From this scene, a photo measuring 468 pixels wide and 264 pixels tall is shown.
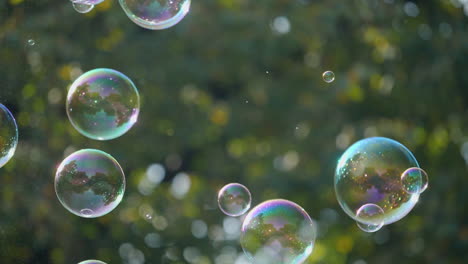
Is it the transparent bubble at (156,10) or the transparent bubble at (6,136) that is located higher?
the transparent bubble at (156,10)

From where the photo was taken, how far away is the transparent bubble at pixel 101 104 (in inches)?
117

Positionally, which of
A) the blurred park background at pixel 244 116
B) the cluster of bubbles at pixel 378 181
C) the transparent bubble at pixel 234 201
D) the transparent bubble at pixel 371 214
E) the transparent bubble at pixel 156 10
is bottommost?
the blurred park background at pixel 244 116

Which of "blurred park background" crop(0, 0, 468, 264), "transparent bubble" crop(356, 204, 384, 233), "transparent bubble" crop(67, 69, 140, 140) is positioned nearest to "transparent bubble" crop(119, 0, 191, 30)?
"transparent bubble" crop(67, 69, 140, 140)

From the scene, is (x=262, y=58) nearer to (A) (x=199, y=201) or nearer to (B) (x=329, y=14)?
(B) (x=329, y=14)

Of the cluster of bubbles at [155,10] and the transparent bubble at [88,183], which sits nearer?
Result: the transparent bubble at [88,183]

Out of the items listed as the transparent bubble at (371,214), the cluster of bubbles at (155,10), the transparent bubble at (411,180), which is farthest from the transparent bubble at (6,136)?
the transparent bubble at (411,180)

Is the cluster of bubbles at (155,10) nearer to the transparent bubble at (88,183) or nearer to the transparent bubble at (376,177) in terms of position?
the transparent bubble at (88,183)

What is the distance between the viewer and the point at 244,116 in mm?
4648

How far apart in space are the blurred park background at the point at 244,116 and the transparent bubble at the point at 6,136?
1104mm

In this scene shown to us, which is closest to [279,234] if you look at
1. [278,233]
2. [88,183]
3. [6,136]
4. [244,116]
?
[278,233]

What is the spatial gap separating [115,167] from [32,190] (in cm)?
129

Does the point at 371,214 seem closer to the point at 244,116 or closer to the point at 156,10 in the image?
the point at 156,10

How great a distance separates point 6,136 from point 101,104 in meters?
0.36

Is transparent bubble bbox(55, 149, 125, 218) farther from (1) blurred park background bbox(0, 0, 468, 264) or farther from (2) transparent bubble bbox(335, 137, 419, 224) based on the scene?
(1) blurred park background bbox(0, 0, 468, 264)
